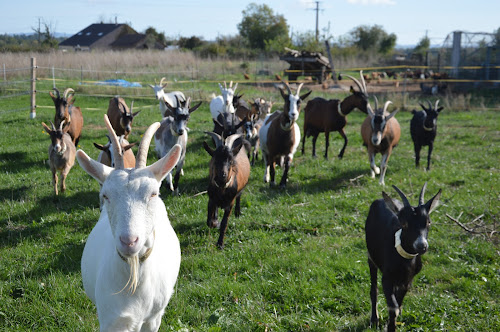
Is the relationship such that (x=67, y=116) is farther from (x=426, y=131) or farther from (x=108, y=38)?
(x=108, y=38)

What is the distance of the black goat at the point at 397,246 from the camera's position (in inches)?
146

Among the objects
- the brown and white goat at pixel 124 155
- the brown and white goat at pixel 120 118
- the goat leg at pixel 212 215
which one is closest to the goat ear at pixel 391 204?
the goat leg at pixel 212 215

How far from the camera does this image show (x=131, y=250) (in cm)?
249

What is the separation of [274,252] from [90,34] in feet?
208

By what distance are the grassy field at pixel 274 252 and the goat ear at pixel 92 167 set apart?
5.97ft

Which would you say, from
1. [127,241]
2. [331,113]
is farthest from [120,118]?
[127,241]

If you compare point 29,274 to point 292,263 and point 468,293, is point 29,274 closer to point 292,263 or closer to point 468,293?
point 292,263

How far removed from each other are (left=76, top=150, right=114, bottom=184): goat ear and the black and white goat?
5269 millimetres

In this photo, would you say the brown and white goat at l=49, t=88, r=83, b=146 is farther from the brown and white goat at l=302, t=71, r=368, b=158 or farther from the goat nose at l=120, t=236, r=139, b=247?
the goat nose at l=120, t=236, r=139, b=247

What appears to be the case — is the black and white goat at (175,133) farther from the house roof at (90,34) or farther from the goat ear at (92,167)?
the house roof at (90,34)

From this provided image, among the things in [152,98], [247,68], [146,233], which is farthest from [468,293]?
[247,68]

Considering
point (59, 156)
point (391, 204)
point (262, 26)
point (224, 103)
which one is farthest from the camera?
point (262, 26)

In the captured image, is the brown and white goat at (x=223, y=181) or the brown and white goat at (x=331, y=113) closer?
the brown and white goat at (x=223, y=181)

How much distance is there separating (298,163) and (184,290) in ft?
20.9
